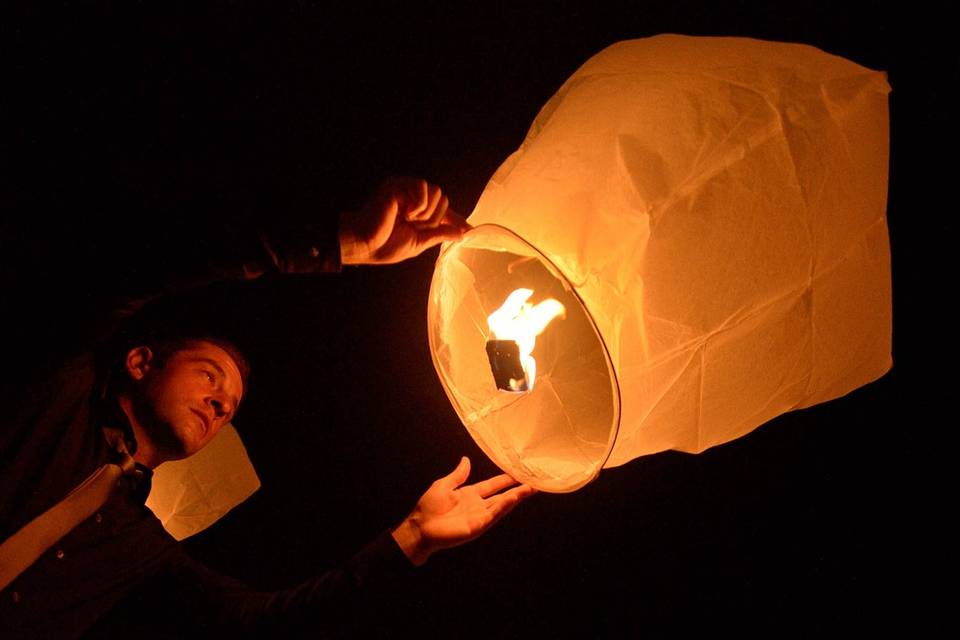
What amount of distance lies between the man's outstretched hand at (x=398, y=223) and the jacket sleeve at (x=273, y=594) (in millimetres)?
755

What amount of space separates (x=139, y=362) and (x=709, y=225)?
5.00 ft

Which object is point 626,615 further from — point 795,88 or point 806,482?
point 795,88

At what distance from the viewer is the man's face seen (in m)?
1.58

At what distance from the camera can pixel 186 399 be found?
1589 mm

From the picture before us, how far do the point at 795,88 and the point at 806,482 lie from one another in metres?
1.11

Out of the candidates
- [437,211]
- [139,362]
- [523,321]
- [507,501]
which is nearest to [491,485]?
[507,501]

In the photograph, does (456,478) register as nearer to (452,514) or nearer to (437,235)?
(452,514)

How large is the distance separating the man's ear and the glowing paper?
28cm

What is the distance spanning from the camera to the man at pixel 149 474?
1.08m

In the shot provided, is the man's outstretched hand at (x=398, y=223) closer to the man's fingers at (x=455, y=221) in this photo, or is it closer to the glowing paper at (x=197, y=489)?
the man's fingers at (x=455, y=221)

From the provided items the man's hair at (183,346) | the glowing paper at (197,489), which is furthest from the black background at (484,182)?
the glowing paper at (197,489)

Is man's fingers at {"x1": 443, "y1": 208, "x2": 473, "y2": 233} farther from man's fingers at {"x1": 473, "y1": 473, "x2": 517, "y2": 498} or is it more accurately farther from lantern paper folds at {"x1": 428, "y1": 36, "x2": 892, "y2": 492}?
man's fingers at {"x1": 473, "y1": 473, "x2": 517, "y2": 498}

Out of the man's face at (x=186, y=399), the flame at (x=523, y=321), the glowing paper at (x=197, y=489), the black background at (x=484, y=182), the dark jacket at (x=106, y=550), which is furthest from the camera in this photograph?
the glowing paper at (x=197, y=489)

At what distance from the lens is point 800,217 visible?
78 centimetres
